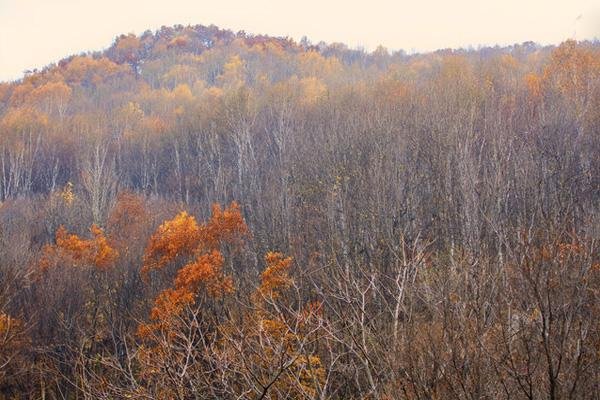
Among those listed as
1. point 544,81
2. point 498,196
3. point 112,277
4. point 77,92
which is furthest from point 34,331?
point 77,92

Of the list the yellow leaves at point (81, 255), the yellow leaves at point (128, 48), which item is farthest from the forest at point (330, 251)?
the yellow leaves at point (128, 48)

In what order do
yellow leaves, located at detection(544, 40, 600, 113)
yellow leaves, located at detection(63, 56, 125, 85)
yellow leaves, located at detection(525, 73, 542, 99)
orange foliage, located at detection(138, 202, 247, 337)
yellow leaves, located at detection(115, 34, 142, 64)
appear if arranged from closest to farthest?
orange foliage, located at detection(138, 202, 247, 337), yellow leaves, located at detection(544, 40, 600, 113), yellow leaves, located at detection(525, 73, 542, 99), yellow leaves, located at detection(63, 56, 125, 85), yellow leaves, located at detection(115, 34, 142, 64)

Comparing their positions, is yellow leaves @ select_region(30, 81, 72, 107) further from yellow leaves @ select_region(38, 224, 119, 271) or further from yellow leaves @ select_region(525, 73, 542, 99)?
yellow leaves @ select_region(525, 73, 542, 99)

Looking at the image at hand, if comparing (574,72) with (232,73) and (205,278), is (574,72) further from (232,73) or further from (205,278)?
(232,73)

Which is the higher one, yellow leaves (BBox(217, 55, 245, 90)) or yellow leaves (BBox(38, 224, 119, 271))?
yellow leaves (BBox(217, 55, 245, 90))

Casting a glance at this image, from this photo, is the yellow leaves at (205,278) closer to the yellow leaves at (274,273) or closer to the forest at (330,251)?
the forest at (330,251)

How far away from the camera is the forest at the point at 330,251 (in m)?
4.56

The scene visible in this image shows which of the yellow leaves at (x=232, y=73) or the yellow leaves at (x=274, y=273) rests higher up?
the yellow leaves at (x=232, y=73)

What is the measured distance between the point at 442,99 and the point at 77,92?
179ft

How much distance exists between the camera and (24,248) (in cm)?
1995

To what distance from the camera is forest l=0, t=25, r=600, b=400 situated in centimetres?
456

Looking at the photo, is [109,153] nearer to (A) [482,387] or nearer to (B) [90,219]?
(B) [90,219]

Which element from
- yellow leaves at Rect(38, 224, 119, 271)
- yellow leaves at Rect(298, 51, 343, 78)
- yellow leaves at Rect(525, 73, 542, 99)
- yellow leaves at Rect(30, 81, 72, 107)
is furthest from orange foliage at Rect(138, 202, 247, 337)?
yellow leaves at Rect(30, 81, 72, 107)

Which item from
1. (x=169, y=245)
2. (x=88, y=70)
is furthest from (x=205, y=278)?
(x=88, y=70)
